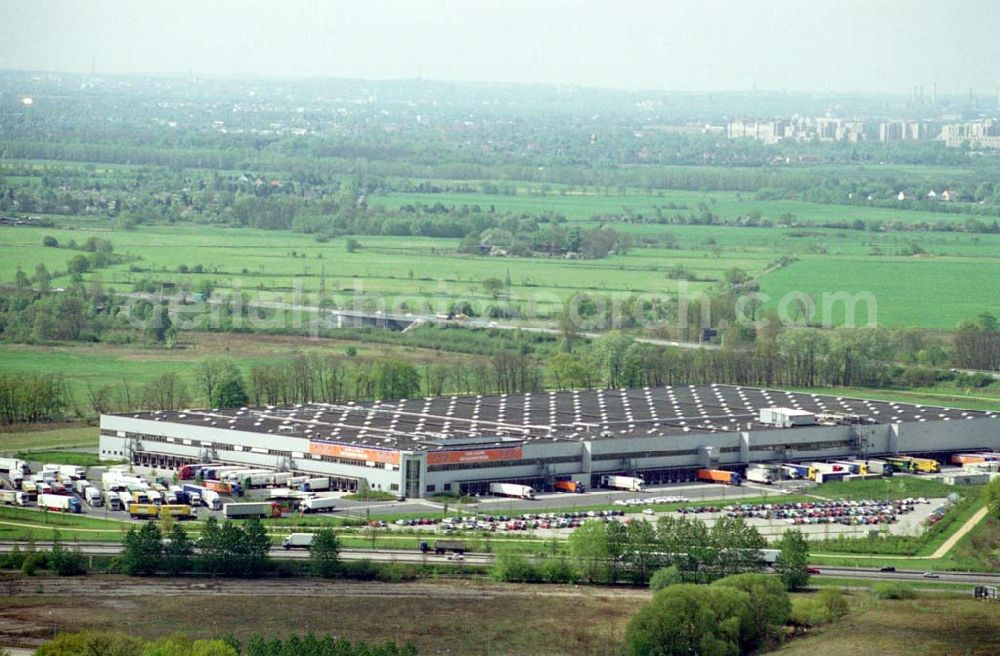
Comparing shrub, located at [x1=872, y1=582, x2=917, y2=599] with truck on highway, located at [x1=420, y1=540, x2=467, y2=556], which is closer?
shrub, located at [x1=872, y1=582, x2=917, y2=599]

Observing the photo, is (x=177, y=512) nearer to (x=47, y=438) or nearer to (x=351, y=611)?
(x=351, y=611)

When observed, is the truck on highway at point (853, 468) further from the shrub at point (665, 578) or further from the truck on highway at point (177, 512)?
the truck on highway at point (177, 512)

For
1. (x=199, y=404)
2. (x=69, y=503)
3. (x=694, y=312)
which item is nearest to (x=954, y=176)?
(x=694, y=312)

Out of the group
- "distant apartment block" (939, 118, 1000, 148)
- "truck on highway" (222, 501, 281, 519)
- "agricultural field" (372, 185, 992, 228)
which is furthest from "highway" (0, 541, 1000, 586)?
"distant apartment block" (939, 118, 1000, 148)

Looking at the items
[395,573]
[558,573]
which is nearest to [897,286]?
[558,573]

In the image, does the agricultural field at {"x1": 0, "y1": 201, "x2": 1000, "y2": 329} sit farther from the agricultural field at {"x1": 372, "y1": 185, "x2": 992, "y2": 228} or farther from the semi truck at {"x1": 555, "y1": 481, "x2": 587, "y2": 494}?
the semi truck at {"x1": 555, "y1": 481, "x2": 587, "y2": 494}

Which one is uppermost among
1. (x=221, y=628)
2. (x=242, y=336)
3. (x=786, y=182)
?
(x=786, y=182)

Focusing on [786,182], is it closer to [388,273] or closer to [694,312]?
[388,273]
